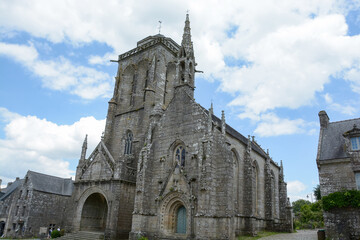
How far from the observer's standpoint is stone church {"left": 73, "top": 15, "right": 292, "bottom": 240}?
17.0 meters

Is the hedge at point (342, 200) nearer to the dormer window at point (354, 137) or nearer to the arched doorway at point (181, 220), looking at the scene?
the dormer window at point (354, 137)

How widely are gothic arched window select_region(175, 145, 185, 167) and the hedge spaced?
370 inches

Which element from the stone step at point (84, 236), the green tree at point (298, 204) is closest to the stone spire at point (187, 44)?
the stone step at point (84, 236)

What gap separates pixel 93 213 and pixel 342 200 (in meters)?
20.0

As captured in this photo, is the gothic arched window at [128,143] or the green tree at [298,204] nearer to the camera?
the gothic arched window at [128,143]

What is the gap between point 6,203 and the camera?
116 ft

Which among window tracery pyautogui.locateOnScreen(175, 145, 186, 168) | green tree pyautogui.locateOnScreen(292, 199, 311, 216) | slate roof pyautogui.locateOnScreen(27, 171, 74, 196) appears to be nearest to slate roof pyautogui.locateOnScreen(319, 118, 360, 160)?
window tracery pyautogui.locateOnScreen(175, 145, 186, 168)

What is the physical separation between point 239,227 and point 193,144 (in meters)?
7.34

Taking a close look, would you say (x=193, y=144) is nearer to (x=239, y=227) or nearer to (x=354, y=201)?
(x=239, y=227)

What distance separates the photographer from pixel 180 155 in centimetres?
1973

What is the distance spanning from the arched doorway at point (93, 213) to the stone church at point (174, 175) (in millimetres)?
84

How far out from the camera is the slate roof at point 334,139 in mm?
18203

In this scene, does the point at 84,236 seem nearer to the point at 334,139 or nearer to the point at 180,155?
the point at 180,155

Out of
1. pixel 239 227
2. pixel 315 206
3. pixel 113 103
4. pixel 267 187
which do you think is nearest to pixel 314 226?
pixel 315 206
